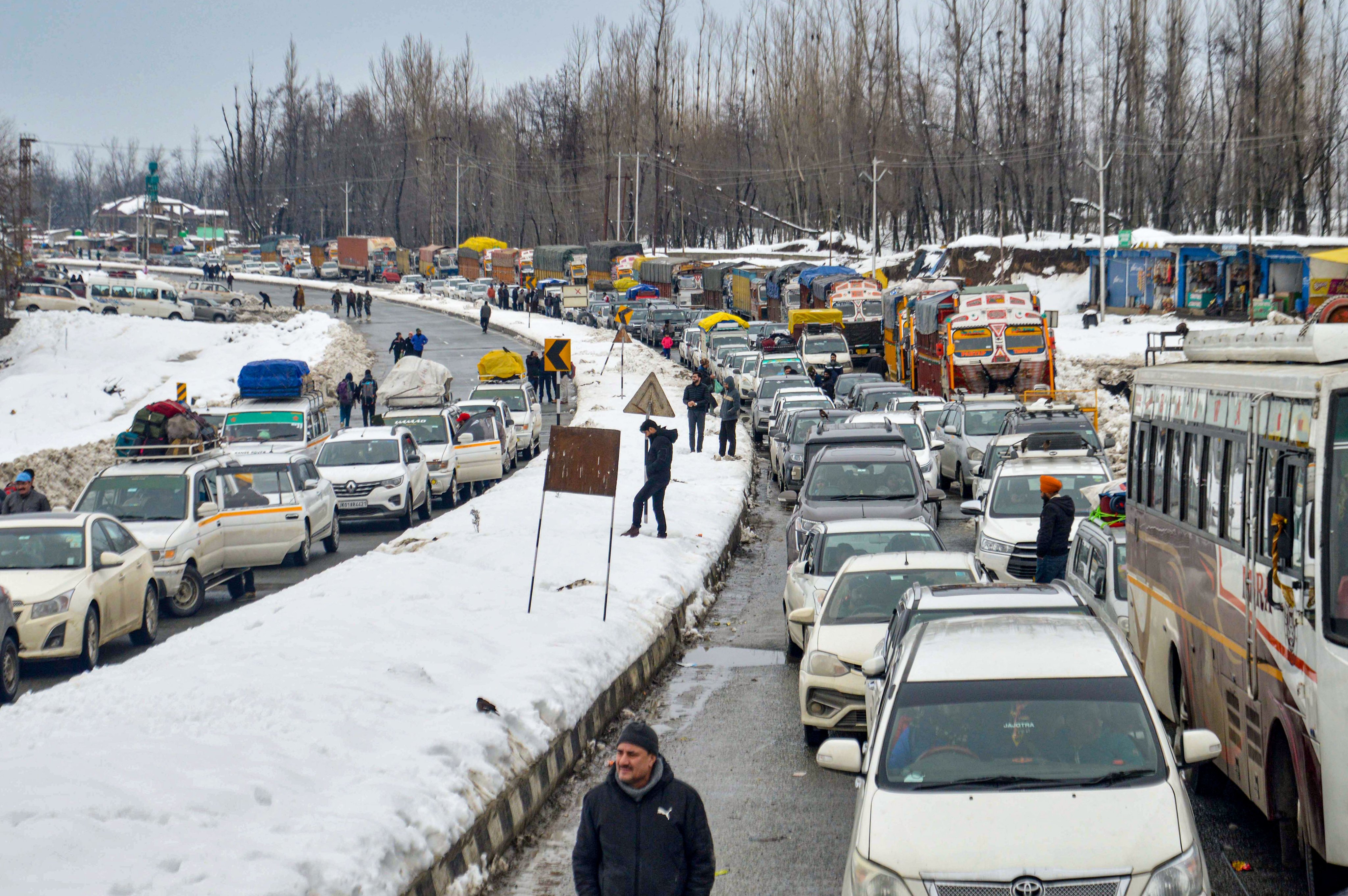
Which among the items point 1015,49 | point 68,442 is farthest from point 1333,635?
point 1015,49

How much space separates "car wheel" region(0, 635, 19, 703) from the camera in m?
11.8

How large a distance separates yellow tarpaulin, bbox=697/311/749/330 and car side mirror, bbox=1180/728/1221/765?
1871 inches

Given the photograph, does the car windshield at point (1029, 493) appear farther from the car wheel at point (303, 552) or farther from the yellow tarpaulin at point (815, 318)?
the yellow tarpaulin at point (815, 318)

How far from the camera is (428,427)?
95.1 ft

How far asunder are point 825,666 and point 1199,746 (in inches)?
165

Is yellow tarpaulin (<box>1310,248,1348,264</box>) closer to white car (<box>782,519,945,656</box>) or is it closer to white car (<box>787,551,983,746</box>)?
white car (<box>782,519,945,656</box>)

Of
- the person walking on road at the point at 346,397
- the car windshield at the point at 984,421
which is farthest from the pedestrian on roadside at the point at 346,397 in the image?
the car windshield at the point at 984,421

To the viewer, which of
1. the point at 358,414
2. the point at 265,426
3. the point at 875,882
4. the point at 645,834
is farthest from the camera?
the point at 358,414

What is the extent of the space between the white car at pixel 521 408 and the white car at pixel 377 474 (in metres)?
8.81

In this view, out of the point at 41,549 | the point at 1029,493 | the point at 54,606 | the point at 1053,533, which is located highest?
the point at 1053,533

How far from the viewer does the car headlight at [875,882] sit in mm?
5832

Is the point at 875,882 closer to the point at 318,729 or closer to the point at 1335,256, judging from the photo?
the point at 318,729

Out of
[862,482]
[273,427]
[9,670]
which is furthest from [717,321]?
[9,670]

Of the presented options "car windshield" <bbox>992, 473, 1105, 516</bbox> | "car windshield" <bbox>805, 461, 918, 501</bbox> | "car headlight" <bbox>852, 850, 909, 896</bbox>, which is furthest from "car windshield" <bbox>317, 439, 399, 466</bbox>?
"car headlight" <bbox>852, 850, 909, 896</bbox>
